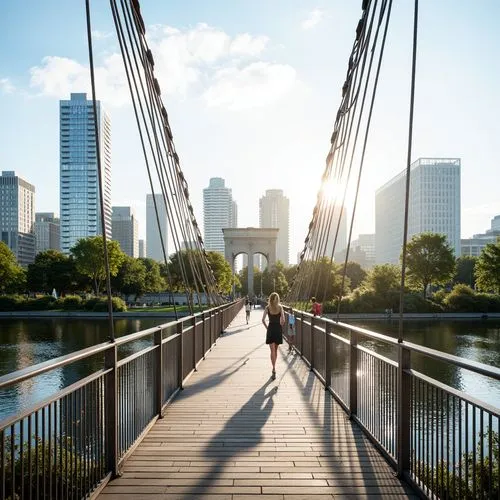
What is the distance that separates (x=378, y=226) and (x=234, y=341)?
15412 cm

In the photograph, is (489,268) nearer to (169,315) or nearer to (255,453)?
(169,315)

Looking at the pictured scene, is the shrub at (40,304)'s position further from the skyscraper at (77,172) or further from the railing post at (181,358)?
the skyscraper at (77,172)

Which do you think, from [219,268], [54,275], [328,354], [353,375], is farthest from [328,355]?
[54,275]

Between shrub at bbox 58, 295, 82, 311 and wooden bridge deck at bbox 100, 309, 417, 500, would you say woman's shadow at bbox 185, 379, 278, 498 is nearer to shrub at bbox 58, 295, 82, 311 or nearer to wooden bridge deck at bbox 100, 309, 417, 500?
wooden bridge deck at bbox 100, 309, 417, 500

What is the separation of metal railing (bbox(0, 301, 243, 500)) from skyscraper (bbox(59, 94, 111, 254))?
13976 centimetres

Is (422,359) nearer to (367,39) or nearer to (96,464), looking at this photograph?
(367,39)

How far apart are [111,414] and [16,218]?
6416 inches

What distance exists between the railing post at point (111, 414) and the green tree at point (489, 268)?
161 ft

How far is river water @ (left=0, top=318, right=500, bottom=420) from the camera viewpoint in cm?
1454

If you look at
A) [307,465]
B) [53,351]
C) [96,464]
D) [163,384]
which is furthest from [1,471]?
[53,351]

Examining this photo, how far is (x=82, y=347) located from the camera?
2509 cm

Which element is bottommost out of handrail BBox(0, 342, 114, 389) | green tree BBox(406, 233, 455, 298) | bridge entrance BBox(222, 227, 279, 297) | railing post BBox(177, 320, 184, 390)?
railing post BBox(177, 320, 184, 390)

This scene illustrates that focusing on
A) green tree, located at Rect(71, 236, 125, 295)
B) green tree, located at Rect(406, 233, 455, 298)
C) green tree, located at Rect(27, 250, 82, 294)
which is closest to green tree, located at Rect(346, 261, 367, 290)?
green tree, located at Rect(406, 233, 455, 298)

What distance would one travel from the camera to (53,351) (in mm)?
24578
